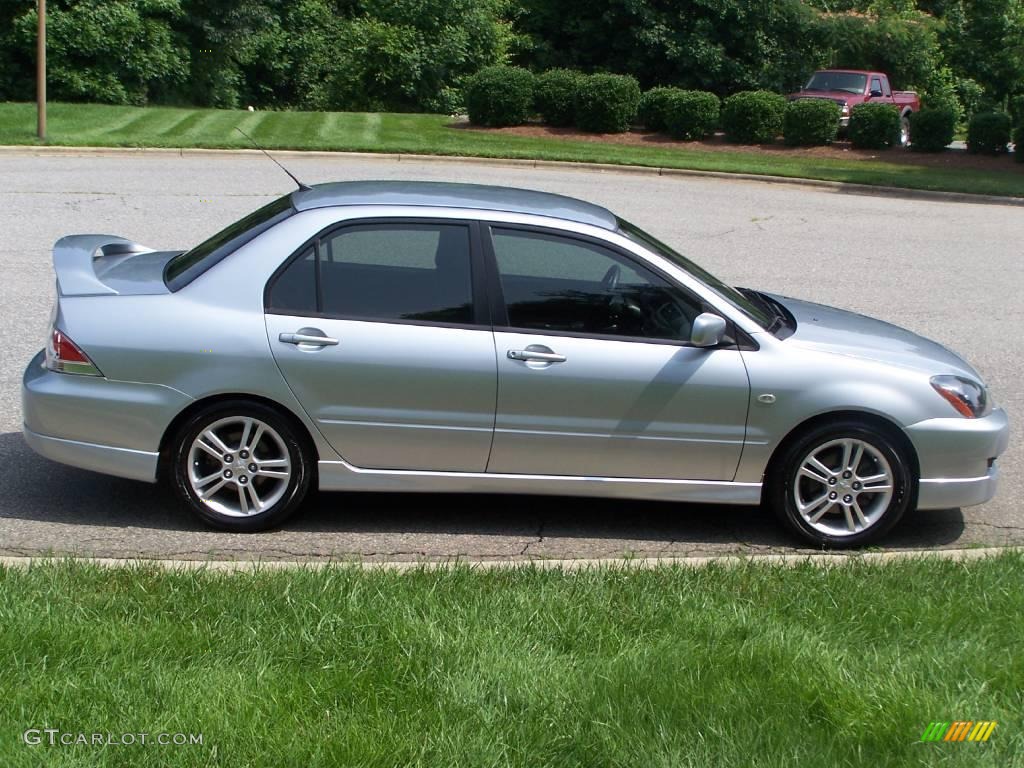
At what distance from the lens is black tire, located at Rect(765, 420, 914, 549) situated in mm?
5734

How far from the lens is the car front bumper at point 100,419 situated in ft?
18.2

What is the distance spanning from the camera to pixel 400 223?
19.1ft

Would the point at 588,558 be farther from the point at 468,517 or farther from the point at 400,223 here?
the point at 400,223

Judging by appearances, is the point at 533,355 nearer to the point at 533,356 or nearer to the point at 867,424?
the point at 533,356

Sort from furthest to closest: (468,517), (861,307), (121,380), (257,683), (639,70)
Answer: (639,70)
(861,307)
(468,517)
(121,380)
(257,683)

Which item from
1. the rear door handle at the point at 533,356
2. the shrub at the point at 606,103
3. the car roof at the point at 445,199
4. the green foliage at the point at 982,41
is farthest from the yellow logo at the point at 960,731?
the green foliage at the point at 982,41

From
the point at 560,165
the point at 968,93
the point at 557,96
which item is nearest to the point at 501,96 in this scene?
the point at 557,96

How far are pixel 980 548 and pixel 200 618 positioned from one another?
3.60m

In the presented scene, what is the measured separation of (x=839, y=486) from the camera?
19.0 ft

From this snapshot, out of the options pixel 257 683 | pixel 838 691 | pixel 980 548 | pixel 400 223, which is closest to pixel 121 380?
pixel 400 223

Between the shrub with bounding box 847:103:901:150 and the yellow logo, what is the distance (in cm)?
2402

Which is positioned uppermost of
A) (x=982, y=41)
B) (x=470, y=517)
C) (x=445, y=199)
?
(x=982, y=41)

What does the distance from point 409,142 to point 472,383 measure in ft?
60.4

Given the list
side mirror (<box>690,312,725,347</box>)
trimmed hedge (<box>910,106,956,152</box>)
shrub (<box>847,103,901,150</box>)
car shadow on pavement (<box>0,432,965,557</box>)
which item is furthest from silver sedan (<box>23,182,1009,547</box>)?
trimmed hedge (<box>910,106,956,152</box>)
